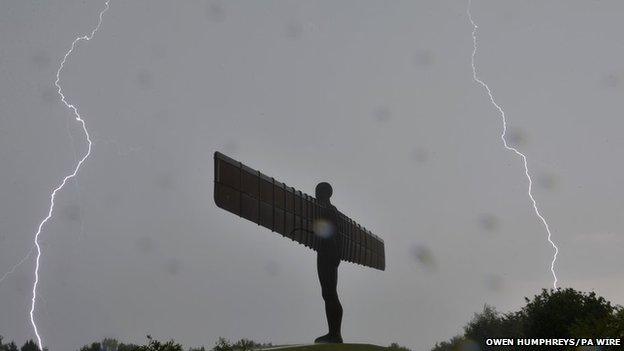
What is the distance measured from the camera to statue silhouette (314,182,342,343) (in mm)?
23500

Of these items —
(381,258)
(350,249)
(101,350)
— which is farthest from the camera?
(101,350)

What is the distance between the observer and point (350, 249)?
88.7ft

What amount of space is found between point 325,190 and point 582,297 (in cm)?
1488

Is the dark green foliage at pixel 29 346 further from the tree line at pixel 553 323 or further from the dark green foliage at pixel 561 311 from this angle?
the dark green foliage at pixel 561 311

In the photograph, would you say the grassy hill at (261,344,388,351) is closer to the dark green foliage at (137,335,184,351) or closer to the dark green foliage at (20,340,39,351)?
the dark green foliage at (137,335,184,351)

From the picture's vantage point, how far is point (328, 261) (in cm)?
2384

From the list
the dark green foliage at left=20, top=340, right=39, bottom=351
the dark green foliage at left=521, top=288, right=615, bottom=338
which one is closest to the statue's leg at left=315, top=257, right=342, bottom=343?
the dark green foliage at left=521, top=288, right=615, bottom=338

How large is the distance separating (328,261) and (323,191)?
122 inches

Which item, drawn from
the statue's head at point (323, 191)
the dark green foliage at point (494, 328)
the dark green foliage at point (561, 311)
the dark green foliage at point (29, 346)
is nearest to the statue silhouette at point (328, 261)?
the statue's head at point (323, 191)

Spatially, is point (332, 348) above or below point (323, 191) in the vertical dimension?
below

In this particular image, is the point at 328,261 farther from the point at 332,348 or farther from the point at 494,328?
the point at 494,328

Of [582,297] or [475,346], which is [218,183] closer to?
[582,297]

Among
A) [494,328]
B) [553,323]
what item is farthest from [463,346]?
[553,323]

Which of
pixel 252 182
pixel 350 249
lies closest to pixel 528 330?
pixel 350 249
